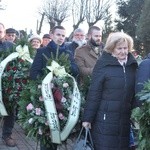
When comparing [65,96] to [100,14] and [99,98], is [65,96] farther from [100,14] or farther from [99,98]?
[100,14]

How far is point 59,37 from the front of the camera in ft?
17.0

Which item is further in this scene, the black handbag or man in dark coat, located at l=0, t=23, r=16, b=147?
man in dark coat, located at l=0, t=23, r=16, b=147

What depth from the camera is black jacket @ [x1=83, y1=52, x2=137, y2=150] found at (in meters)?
4.27

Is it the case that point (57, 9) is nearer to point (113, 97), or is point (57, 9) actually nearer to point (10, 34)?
point (10, 34)

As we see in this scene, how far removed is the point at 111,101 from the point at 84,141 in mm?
A: 531

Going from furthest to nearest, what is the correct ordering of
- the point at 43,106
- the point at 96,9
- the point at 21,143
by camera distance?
the point at 96,9 < the point at 21,143 < the point at 43,106

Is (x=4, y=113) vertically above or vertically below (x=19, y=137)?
above

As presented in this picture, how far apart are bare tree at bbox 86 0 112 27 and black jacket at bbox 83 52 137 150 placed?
35923 mm

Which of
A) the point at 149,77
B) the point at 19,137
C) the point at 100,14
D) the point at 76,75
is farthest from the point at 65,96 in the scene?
the point at 100,14

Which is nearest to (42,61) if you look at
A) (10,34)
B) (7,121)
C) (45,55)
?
(45,55)

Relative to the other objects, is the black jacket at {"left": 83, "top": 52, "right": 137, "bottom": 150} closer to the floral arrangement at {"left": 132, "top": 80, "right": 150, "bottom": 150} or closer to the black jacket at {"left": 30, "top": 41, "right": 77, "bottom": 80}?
the floral arrangement at {"left": 132, "top": 80, "right": 150, "bottom": 150}

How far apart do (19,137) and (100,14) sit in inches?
1350

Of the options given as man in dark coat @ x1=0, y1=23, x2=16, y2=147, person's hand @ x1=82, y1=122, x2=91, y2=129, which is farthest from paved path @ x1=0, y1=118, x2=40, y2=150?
person's hand @ x1=82, y1=122, x2=91, y2=129

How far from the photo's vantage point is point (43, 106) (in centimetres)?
488
